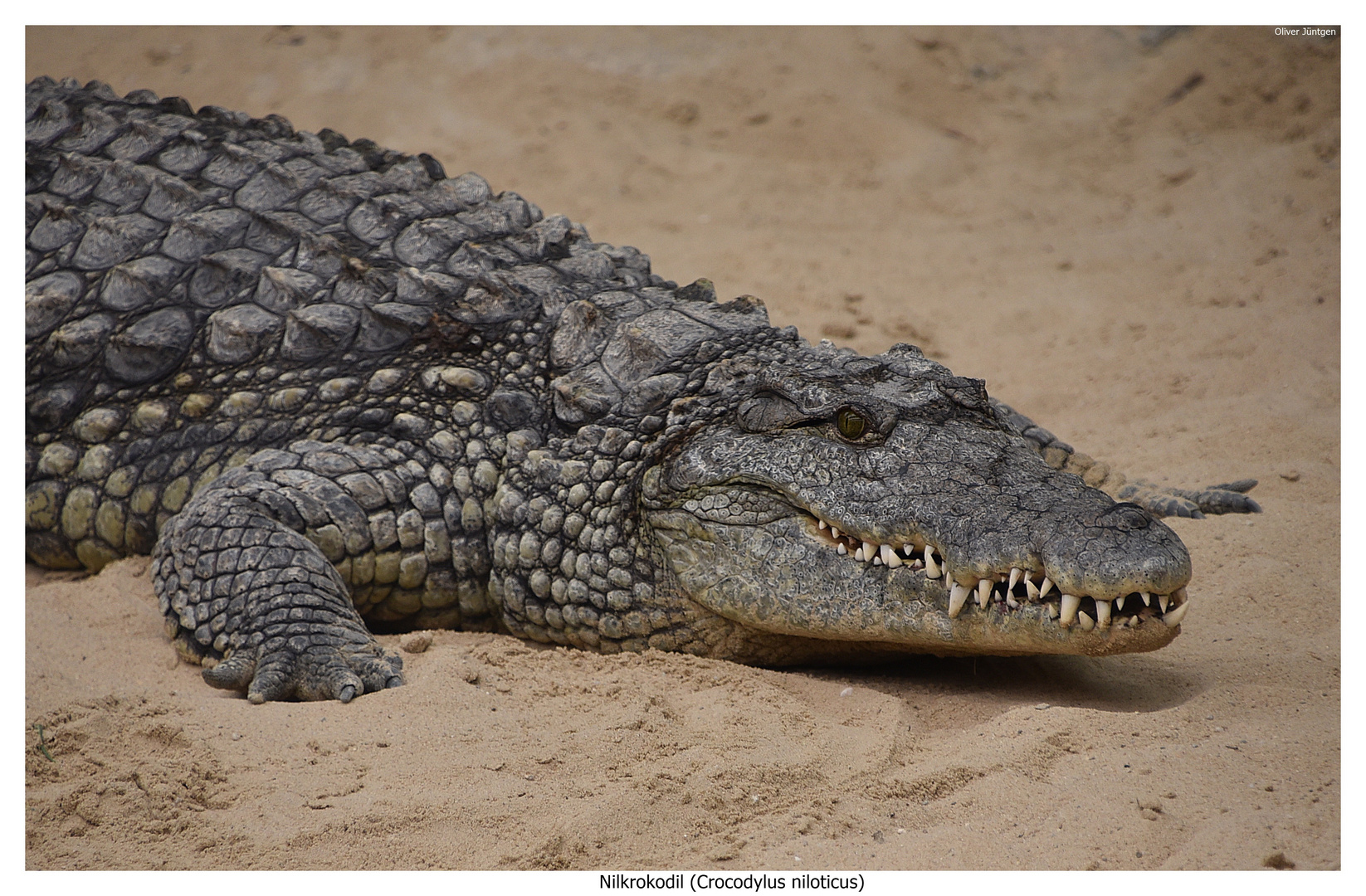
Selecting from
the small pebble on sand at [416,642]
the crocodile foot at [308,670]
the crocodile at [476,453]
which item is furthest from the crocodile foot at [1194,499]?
the crocodile foot at [308,670]

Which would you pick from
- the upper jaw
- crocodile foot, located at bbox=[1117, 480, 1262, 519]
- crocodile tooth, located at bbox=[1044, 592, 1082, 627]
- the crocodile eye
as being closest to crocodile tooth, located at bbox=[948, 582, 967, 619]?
the upper jaw

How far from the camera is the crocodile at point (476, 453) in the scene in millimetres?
3299

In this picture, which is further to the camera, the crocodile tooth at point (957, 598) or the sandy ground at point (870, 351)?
the crocodile tooth at point (957, 598)

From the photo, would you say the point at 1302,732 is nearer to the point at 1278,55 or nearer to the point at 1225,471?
the point at 1225,471

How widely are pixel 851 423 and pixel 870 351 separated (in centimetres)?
300

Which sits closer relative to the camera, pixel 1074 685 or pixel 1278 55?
pixel 1074 685

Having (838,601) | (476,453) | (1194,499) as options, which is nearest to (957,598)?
(838,601)

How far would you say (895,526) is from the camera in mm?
3285

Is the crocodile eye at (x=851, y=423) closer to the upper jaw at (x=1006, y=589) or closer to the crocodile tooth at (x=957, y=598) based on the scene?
the upper jaw at (x=1006, y=589)

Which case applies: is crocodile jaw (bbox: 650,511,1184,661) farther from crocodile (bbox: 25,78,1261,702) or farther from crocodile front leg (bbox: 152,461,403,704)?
crocodile front leg (bbox: 152,461,403,704)

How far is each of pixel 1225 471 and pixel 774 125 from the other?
570 centimetres

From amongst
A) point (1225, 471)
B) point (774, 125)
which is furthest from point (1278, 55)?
point (1225, 471)

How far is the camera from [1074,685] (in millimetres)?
3391

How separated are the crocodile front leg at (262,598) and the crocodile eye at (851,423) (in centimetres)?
164
